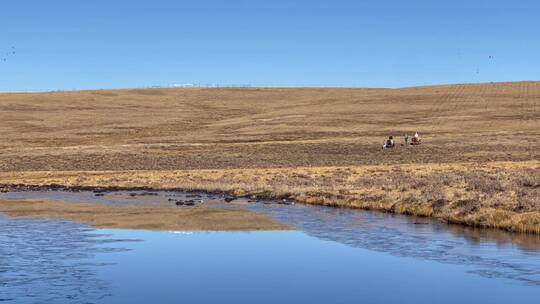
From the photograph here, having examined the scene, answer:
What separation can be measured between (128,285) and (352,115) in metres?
89.6

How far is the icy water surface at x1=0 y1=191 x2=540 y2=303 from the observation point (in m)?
16.9

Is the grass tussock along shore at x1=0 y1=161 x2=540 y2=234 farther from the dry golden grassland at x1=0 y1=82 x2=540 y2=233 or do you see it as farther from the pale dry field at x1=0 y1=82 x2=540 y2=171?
the pale dry field at x1=0 y1=82 x2=540 y2=171

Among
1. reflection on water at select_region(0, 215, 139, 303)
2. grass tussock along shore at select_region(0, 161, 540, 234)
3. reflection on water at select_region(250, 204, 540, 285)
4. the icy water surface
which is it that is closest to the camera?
reflection on water at select_region(0, 215, 139, 303)

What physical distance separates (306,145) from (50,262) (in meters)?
54.4

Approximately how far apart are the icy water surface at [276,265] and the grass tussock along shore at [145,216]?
160 centimetres

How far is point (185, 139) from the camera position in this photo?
85.8 m

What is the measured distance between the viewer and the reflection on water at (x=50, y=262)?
16734mm

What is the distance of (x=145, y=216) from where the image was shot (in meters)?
33.6

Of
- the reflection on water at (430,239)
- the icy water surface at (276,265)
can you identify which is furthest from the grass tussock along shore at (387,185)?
the icy water surface at (276,265)

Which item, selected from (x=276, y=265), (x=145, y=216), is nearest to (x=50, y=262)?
(x=276, y=265)

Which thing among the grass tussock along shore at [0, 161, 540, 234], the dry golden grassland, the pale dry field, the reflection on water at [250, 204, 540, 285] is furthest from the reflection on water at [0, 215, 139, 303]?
the pale dry field

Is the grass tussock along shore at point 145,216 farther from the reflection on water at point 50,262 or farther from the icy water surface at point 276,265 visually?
the reflection on water at point 50,262

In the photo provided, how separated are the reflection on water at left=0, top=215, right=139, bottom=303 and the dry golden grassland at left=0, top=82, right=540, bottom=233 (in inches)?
542

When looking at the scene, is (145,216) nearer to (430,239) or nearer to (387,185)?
(430,239)
